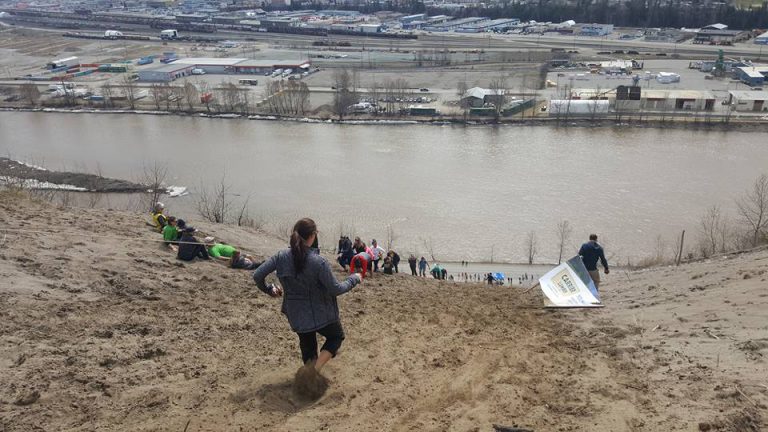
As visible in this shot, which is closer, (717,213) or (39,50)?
(717,213)

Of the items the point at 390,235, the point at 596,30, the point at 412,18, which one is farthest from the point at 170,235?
the point at 412,18

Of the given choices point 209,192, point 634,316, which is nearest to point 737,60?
point 209,192

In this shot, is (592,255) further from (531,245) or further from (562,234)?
(562,234)

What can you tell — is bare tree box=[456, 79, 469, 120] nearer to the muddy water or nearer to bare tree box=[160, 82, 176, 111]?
the muddy water

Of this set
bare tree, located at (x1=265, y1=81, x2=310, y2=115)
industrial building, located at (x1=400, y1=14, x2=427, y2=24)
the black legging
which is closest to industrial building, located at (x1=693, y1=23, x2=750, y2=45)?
industrial building, located at (x1=400, y1=14, x2=427, y2=24)

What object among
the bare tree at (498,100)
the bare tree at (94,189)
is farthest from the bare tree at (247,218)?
the bare tree at (498,100)

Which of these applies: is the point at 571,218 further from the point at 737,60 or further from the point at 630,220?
the point at 737,60
